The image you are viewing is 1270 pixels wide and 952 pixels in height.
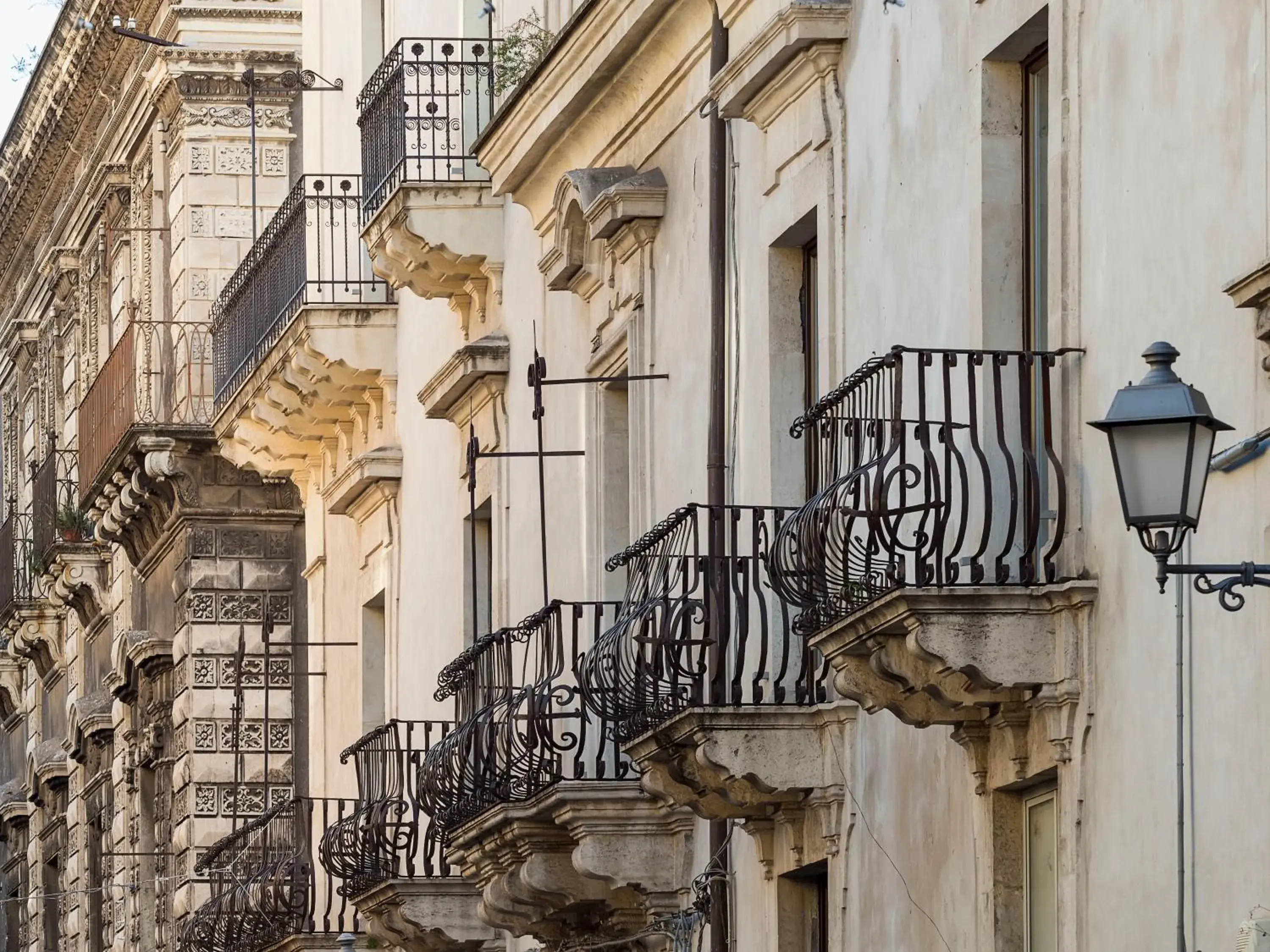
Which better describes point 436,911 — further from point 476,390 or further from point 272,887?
point 272,887

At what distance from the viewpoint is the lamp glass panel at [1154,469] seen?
9812 mm

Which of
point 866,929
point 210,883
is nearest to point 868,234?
point 866,929

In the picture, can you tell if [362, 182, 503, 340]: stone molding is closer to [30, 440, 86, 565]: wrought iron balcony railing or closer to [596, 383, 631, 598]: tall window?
[596, 383, 631, 598]: tall window

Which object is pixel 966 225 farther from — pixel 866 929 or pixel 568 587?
pixel 568 587

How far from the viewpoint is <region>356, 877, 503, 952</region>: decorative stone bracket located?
21.2m

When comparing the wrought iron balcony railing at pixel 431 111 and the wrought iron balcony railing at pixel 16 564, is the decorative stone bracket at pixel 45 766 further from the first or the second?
the wrought iron balcony railing at pixel 431 111

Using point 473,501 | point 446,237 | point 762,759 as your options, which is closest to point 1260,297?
point 762,759

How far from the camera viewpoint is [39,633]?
131ft

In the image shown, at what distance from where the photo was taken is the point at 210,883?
2836 centimetres

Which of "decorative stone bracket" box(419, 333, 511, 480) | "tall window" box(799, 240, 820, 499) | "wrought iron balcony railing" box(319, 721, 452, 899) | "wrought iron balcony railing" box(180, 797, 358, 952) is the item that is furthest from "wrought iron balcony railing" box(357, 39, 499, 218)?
"tall window" box(799, 240, 820, 499)

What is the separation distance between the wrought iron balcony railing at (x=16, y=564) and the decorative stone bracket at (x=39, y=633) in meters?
0.15

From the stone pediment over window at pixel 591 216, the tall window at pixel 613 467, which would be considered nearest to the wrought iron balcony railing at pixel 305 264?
the stone pediment over window at pixel 591 216

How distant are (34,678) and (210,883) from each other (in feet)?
45.7

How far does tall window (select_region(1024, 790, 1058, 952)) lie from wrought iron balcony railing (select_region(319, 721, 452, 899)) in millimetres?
7719
